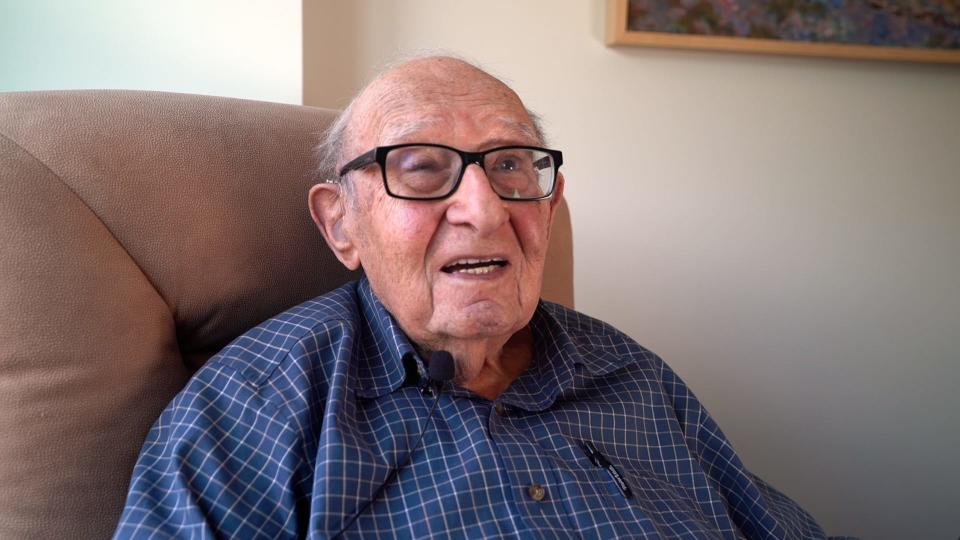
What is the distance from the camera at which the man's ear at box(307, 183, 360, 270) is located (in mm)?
1066

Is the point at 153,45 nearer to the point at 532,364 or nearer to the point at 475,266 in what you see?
the point at 475,266

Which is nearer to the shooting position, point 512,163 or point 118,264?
point 118,264

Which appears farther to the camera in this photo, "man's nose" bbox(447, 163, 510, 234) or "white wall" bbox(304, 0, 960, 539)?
"white wall" bbox(304, 0, 960, 539)

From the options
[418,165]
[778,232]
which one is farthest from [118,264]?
[778,232]

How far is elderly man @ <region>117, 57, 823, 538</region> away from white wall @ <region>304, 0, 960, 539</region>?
2.32ft

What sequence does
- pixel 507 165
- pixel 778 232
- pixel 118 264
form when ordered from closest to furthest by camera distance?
pixel 118 264 < pixel 507 165 < pixel 778 232

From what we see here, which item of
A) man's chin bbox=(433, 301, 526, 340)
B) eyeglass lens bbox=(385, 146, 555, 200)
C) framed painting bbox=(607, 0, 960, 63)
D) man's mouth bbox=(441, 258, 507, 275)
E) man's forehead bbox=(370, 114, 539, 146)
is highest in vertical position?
framed painting bbox=(607, 0, 960, 63)

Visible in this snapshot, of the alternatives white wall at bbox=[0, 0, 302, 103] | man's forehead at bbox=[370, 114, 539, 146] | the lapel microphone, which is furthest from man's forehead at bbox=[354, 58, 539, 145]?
white wall at bbox=[0, 0, 302, 103]

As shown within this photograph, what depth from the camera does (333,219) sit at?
1086mm

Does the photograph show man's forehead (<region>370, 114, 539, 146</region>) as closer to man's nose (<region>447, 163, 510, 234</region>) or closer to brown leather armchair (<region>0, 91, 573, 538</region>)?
man's nose (<region>447, 163, 510, 234</region>)

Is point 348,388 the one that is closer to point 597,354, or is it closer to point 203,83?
point 597,354

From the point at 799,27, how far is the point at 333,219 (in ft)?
4.65

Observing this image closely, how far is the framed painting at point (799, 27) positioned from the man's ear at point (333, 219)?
0.98 m

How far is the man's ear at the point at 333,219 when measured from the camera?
1066 millimetres
